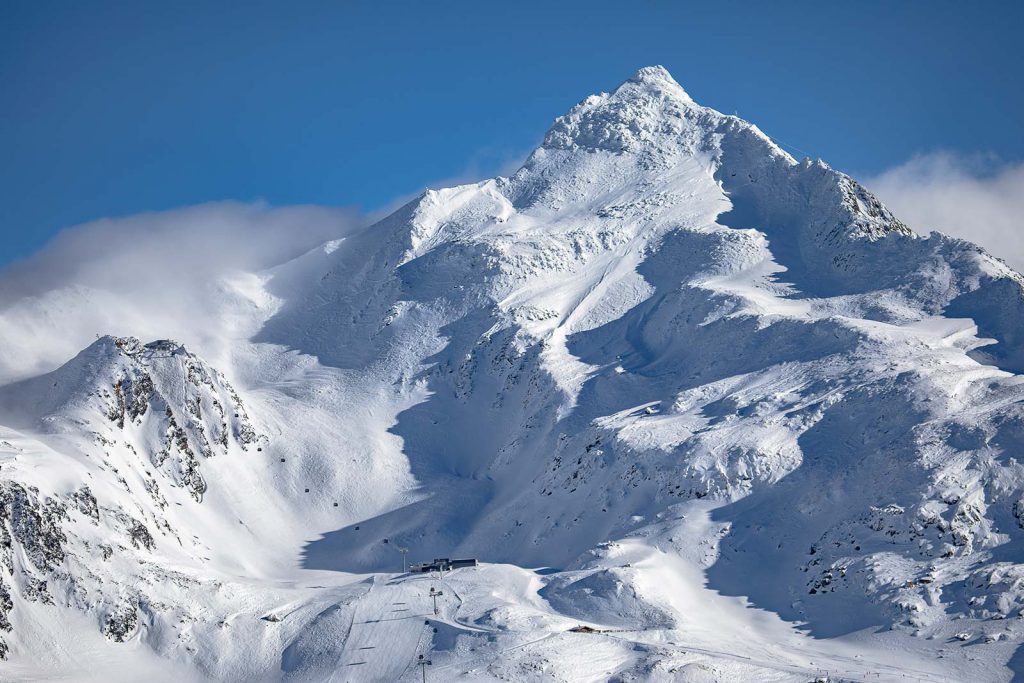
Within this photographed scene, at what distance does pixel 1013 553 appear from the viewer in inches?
5640

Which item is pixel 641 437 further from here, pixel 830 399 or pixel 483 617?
pixel 483 617

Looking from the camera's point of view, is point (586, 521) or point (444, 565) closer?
point (444, 565)

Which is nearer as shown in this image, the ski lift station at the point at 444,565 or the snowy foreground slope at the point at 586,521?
the snowy foreground slope at the point at 586,521

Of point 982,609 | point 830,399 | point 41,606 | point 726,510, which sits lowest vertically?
point 41,606

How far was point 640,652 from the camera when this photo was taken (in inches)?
5482

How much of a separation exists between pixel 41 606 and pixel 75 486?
1630 centimetres

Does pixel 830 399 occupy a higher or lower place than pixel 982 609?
higher

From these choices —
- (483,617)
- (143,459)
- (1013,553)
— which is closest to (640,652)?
(483,617)

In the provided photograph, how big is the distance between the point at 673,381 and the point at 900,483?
4572 centimetres

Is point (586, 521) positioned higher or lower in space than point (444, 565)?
higher

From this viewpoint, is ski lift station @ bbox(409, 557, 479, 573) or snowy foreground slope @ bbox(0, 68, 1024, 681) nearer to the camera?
snowy foreground slope @ bbox(0, 68, 1024, 681)

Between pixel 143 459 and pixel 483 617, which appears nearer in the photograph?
pixel 483 617

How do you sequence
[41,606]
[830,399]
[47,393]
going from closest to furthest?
[41,606], [830,399], [47,393]

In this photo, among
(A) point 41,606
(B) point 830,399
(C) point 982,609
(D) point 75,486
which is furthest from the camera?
(B) point 830,399
